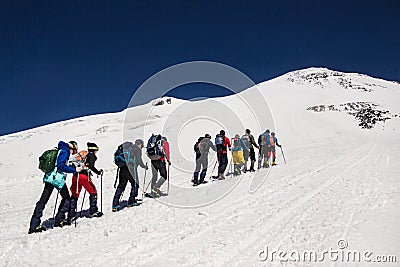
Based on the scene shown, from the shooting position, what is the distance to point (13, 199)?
427 inches

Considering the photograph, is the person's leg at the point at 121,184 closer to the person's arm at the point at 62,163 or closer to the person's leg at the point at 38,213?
the person's arm at the point at 62,163

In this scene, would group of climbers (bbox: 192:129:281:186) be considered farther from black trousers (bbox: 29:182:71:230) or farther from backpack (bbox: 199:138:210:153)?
black trousers (bbox: 29:182:71:230)

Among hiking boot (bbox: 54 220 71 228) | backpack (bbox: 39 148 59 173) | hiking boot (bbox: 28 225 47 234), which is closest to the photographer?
hiking boot (bbox: 28 225 47 234)

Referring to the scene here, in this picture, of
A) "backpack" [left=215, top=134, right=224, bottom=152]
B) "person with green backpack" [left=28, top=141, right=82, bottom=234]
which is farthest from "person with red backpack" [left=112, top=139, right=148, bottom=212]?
"backpack" [left=215, top=134, right=224, bottom=152]

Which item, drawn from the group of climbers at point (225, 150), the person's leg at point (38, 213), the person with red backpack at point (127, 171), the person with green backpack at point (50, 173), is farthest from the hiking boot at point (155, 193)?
the person's leg at point (38, 213)

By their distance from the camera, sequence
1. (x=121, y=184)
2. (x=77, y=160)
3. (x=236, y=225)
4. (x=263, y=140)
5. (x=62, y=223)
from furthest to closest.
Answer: (x=263, y=140), (x=121, y=184), (x=77, y=160), (x=62, y=223), (x=236, y=225)

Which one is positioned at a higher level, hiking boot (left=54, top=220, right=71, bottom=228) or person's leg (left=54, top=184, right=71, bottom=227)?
person's leg (left=54, top=184, right=71, bottom=227)

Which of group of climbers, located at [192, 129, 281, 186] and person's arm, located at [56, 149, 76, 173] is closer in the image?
person's arm, located at [56, 149, 76, 173]

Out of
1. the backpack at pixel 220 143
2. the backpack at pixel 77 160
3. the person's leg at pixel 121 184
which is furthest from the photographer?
the backpack at pixel 220 143

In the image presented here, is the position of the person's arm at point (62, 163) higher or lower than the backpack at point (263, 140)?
lower

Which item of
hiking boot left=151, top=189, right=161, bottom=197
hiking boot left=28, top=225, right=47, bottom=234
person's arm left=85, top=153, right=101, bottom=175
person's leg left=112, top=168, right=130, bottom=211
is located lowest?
hiking boot left=28, top=225, right=47, bottom=234

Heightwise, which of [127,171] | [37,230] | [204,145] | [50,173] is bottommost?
[37,230]

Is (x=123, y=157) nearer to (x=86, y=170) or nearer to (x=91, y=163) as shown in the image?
(x=91, y=163)

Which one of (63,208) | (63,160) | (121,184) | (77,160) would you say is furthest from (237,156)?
(63,160)
